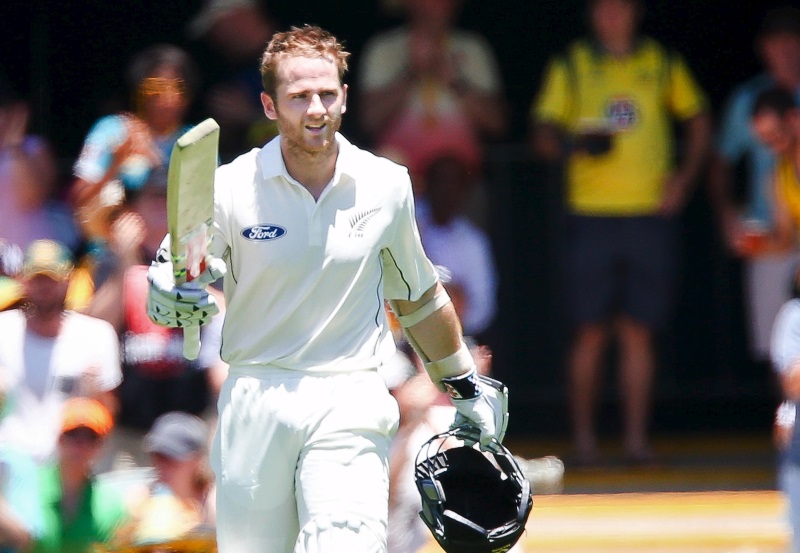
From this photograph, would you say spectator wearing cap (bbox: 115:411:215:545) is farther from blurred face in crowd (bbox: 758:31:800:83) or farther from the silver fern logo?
blurred face in crowd (bbox: 758:31:800:83)

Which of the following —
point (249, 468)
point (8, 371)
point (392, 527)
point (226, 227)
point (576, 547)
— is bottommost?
point (576, 547)

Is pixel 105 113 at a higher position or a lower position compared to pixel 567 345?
higher

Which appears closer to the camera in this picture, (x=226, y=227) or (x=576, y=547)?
(x=226, y=227)

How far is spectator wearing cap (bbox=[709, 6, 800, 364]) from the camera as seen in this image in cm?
820

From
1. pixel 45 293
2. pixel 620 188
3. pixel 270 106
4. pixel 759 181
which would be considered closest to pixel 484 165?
pixel 620 188

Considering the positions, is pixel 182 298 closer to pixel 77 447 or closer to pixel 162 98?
pixel 77 447

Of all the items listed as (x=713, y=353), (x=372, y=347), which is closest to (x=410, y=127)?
(x=713, y=353)

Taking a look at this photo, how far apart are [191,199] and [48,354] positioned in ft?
7.72

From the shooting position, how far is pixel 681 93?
827 centimetres

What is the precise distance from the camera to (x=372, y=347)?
16.2ft

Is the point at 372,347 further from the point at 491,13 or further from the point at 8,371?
the point at 491,13

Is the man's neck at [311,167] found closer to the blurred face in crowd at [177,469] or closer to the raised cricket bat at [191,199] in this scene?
the raised cricket bat at [191,199]

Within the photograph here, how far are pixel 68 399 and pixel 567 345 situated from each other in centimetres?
322

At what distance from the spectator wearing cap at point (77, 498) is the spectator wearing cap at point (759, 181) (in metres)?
3.47
